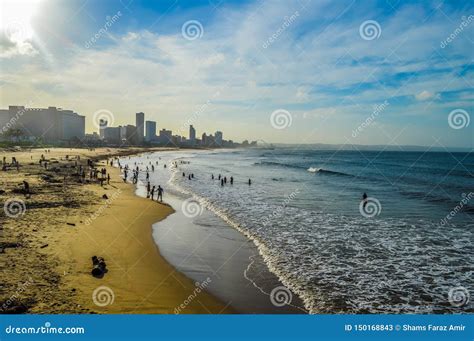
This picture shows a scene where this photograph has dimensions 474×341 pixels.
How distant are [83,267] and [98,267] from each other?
2.95 feet

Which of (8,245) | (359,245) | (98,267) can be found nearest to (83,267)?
(98,267)

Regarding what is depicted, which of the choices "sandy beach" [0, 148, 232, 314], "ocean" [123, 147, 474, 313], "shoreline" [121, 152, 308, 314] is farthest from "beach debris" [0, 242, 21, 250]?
"ocean" [123, 147, 474, 313]

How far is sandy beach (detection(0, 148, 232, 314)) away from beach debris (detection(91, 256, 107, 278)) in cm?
19

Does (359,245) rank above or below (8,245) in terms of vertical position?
below

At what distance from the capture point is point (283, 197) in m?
39.7

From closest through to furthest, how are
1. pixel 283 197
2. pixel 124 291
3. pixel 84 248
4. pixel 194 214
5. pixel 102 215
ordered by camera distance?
pixel 124 291 → pixel 84 248 → pixel 102 215 → pixel 194 214 → pixel 283 197

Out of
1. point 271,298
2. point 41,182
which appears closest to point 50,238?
point 271,298

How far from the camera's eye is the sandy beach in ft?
36.8

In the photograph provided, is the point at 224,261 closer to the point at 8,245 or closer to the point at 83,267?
the point at 83,267

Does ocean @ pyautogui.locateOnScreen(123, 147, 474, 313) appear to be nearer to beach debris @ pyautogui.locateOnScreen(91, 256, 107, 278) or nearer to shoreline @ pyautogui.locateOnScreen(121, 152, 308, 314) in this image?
shoreline @ pyautogui.locateOnScreen(121, 152, 308, 314)

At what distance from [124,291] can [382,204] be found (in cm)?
3205

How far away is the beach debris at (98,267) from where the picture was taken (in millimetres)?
13580

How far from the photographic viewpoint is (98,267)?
13.8 m

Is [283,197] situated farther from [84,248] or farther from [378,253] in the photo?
[84,248]
